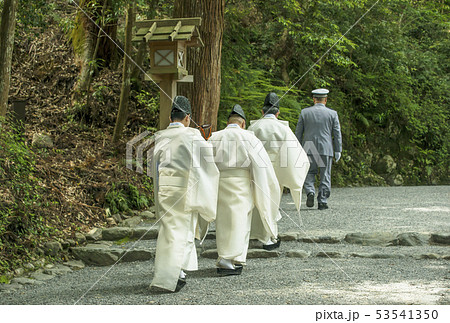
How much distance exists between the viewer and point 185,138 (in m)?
5.73

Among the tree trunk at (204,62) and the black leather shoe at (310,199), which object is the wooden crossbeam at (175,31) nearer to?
the tree trunk at (204,62)

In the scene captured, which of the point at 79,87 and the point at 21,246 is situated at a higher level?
the point at 79,87

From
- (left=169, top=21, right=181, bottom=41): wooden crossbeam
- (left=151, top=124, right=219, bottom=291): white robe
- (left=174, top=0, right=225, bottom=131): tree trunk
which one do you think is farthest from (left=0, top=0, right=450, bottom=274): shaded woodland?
(left=151, top=124, right=219, bottom=291): white robe

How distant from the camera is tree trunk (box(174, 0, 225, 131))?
9.04 meters

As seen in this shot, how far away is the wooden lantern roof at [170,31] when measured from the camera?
7.85 metres

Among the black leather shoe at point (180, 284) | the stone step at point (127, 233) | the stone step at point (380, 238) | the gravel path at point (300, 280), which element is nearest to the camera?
the gravel path at point (300, 280)

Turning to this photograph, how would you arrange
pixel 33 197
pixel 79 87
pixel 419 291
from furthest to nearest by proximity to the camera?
pixel 79 87, pixel 33 197, pixel 419 291

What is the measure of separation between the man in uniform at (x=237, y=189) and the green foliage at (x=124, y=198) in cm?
385

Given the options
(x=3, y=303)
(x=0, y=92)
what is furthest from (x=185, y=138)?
(x=0, y=92)

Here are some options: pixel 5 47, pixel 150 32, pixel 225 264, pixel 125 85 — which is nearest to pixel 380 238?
pixel 225 264

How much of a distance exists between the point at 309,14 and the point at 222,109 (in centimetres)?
360

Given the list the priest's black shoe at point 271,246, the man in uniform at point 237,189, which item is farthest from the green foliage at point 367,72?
the man in uniform at point 237,189

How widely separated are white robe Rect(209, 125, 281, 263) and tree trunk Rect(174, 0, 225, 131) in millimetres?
2577

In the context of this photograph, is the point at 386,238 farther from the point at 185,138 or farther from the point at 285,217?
the point at 185,138
